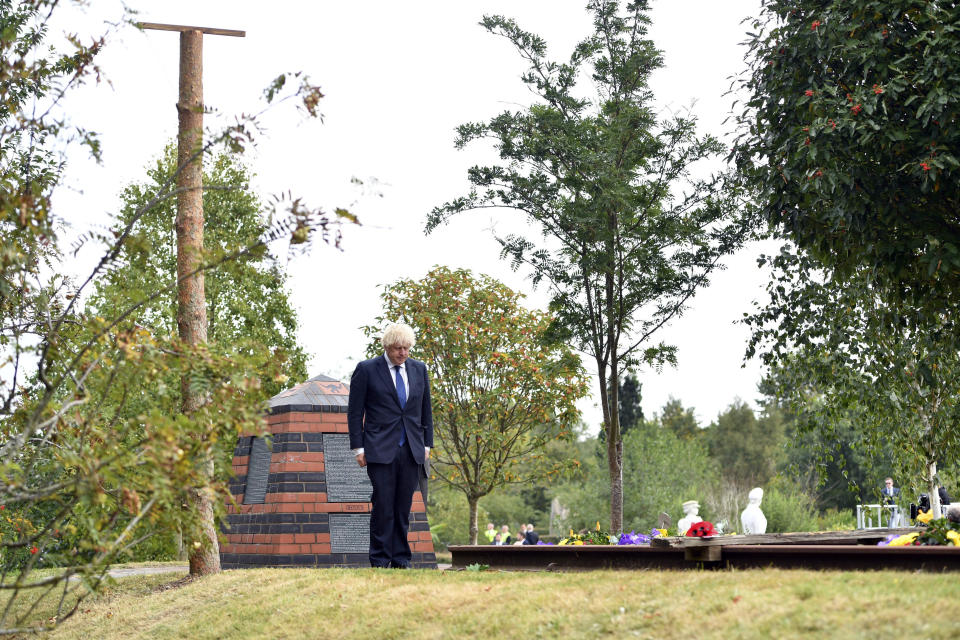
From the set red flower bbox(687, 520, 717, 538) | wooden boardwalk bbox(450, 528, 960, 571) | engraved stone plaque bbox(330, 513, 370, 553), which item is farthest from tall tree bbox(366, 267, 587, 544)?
red flower bbox(687, 520, 717, 538)

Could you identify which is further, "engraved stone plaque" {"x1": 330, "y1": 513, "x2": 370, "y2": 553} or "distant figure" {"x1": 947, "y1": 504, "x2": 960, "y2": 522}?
"engraved stone plaque" {"x1": 330, "y1": 513, "x2": 370, "y2": 553}

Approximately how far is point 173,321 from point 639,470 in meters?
17.8

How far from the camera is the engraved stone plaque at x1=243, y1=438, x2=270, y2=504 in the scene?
39.2 feet

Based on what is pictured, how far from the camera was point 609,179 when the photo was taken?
1202cm

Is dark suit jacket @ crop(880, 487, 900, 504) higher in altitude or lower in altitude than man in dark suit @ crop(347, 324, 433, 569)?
lower

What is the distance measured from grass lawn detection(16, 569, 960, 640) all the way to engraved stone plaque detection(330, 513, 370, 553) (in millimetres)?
2302

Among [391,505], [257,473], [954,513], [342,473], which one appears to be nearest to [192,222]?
[257,473]

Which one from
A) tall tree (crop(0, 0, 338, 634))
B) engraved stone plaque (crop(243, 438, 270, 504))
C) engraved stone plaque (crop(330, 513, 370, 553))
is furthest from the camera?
engraved stone plaque (crop(243, 438, 270, 504))

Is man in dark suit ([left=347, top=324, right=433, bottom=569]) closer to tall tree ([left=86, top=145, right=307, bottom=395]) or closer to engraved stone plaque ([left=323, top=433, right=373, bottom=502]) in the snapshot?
engraved stone plaque ([left=323, top=433, right=373, bottom=502])

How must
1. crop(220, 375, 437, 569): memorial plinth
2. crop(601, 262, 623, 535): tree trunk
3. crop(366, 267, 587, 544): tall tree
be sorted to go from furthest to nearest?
crop(366, 267, 587, 544): tall tree → crop(601, 262, 623, 535): tree trunk → crop(220, 375, 437, 569): memorial plinth

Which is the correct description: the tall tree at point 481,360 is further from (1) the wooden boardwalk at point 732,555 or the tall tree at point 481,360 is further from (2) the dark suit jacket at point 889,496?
(1) the wooden boardwalk at point 732,555

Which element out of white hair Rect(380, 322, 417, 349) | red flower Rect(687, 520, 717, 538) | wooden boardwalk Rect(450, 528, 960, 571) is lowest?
wooden boardwalk Rect(450, 528, 960, 571)

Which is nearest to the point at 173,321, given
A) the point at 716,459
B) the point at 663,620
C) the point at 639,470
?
the point at 639,470

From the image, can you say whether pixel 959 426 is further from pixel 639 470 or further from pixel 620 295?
pixel 639 470
